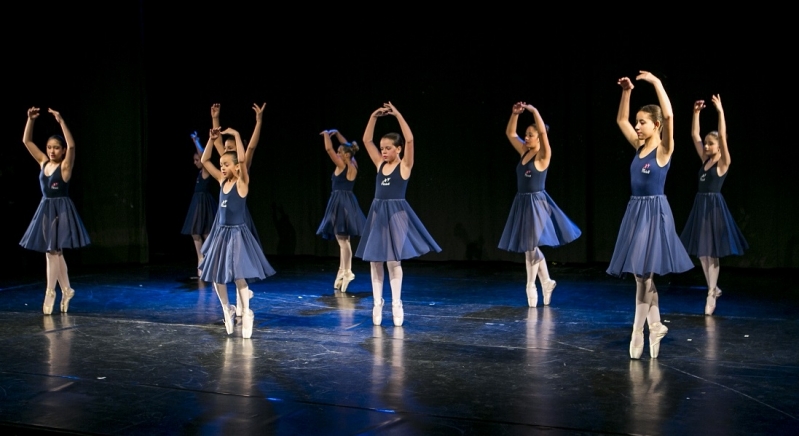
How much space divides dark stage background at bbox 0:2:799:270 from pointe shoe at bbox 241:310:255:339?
4.38 m

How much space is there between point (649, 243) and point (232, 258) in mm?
2576

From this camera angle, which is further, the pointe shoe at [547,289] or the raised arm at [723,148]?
the pointe shoe at [547,289]

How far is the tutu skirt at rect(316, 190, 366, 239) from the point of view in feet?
26.6

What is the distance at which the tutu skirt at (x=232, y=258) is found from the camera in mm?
5703

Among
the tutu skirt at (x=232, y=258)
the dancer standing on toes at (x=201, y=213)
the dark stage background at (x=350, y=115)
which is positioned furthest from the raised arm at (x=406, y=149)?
the dark stage background at (x=350, y=115)

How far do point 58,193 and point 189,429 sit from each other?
11.8ft

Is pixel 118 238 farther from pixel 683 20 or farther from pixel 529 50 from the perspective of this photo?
pixel 683 20

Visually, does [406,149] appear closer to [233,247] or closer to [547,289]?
[233,247]

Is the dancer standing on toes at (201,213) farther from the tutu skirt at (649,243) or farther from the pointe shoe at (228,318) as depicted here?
the tutu skirt at (649,243)

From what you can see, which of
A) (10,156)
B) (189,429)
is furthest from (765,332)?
(10,156)

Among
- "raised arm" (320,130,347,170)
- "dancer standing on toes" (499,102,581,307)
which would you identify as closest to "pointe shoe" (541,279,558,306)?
"dancer standing on toes" (499,102,581,307)

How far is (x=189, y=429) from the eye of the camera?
3.92 meters

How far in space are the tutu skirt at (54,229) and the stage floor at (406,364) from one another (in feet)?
1.80

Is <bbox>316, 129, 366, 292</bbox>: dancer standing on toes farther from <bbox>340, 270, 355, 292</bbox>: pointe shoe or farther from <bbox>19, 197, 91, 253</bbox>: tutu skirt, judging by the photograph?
<bbox>19, 197, 91, 253</bbox>: tutu skirt
